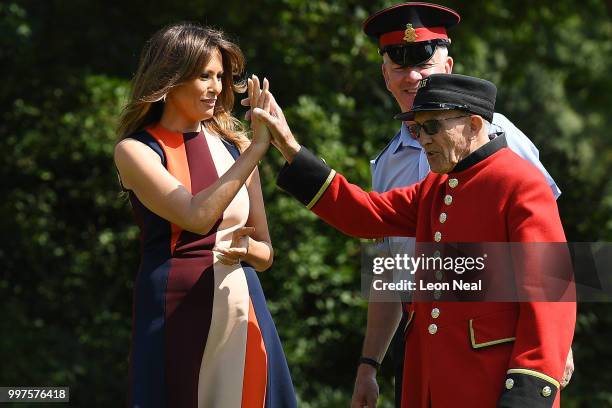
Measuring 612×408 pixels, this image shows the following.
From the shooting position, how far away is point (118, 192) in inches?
328

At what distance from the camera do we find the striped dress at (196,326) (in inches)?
138

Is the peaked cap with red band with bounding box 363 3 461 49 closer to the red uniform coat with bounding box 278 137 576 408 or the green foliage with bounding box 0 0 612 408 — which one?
the red uniform coat with bounding box 278 137 576 408

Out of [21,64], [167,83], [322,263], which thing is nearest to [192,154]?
[167,83]

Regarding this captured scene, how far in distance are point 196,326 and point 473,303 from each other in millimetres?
903

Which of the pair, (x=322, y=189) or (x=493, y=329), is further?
(x=322, y=189)

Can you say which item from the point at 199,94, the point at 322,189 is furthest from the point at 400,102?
the point at 199,94

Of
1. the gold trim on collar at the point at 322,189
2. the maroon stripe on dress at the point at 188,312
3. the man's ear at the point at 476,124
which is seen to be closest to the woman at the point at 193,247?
the maroon stripe on dress at the point at 188,312

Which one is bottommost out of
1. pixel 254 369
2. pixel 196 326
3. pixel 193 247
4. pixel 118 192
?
pixel 254 369

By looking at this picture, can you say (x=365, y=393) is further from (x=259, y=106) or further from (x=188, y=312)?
(x=259, y=106)

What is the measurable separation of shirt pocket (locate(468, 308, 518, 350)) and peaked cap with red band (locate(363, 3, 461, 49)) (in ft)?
4.30

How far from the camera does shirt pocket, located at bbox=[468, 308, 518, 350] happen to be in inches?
128

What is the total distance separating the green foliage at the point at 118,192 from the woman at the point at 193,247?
3.58 metres

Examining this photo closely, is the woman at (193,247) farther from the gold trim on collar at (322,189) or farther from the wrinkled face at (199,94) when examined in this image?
the gold trim on collar at (322,189)

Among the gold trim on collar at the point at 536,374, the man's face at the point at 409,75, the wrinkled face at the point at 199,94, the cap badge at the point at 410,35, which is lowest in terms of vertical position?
the gold trim on collar at the point at 536,374
